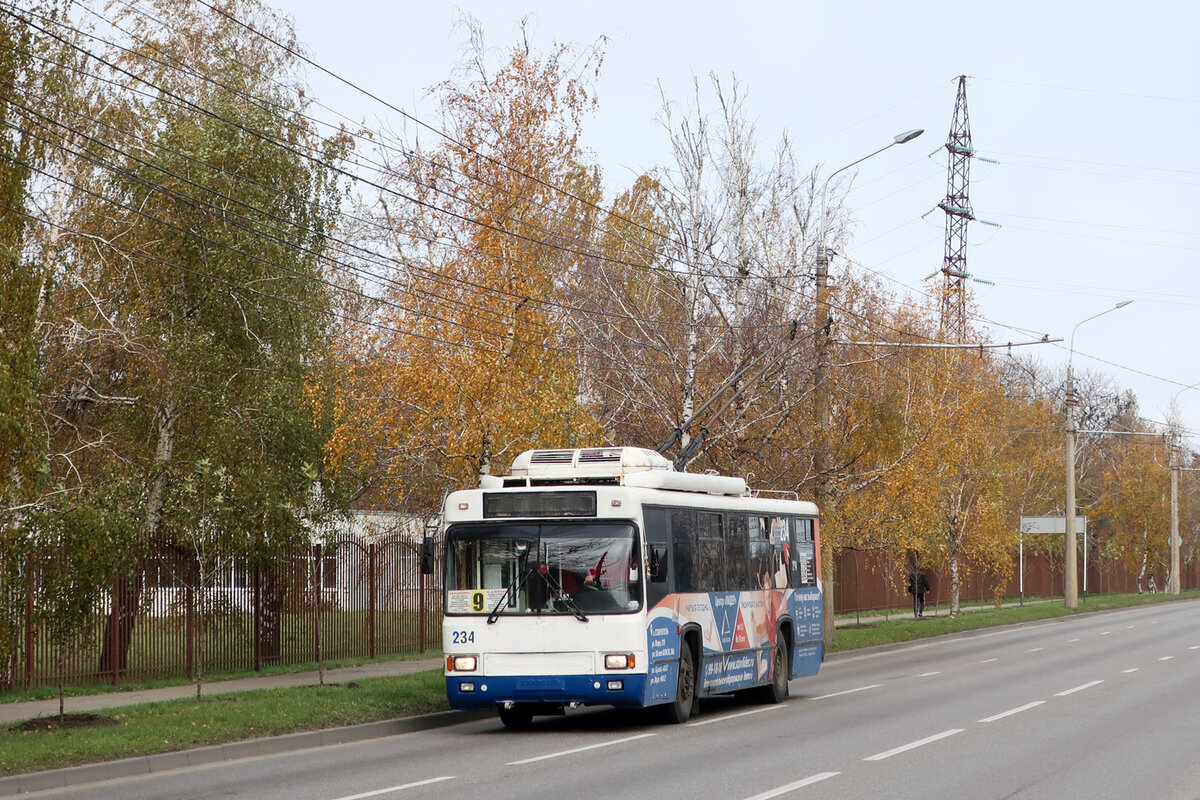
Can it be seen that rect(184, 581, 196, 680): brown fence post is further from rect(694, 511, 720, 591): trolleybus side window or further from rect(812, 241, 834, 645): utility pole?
rect(812, 241, 834, 645): utility pole

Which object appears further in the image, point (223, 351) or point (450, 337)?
point (223, 351)

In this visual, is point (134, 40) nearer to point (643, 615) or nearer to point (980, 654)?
point (643, 615)

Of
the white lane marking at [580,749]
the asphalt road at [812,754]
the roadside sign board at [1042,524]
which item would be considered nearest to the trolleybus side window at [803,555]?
the asphalt road at [812,754]

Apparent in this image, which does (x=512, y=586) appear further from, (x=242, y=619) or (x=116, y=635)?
(x=242, y=619)

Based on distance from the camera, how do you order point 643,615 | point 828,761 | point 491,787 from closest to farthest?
1. point 491,787
2. point 828,761
3. point 643,615

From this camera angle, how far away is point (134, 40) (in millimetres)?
27781

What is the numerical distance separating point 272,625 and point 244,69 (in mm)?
10879

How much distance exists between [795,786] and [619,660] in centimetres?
475

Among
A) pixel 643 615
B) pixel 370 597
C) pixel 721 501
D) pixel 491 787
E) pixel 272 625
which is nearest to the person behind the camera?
pixel 491 787

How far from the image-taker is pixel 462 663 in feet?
54.0

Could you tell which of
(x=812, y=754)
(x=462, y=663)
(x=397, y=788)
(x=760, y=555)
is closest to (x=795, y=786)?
(x=812, y=754)

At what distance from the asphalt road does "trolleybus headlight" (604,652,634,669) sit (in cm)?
75

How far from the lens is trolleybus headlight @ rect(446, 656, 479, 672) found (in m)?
16.4

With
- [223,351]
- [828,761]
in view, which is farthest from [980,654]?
[828,761]
